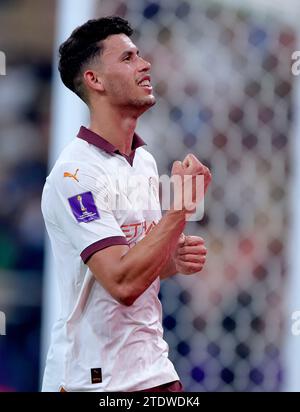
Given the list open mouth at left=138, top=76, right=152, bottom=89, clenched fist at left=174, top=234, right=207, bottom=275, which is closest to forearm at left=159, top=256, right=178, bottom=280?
clenched fist at left=174, top=234, right=207, bottom=275

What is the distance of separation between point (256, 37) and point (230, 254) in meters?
0.70

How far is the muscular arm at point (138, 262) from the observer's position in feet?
5.33

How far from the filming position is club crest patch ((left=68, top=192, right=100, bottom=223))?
5.62 feet

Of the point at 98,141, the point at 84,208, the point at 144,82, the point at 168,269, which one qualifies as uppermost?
the point at 144,82

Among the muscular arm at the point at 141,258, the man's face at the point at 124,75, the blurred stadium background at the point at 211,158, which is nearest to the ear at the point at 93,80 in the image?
the man's face at the point at 124,75

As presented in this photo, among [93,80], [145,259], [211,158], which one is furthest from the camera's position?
[211,158]

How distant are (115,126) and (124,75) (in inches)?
4.8

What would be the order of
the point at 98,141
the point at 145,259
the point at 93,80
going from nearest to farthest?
the point at 145,259 → the point at 98,141 → the point at 93,80

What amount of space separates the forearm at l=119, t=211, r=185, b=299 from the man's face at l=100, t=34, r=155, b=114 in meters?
0.36

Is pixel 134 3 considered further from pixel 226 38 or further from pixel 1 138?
pixel 1 138

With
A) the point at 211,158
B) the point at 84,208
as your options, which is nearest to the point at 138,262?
the point at 84,208

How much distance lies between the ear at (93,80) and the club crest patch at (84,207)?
1.03ft

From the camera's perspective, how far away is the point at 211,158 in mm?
2826

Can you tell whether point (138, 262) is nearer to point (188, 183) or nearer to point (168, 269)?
point (188, 183)
